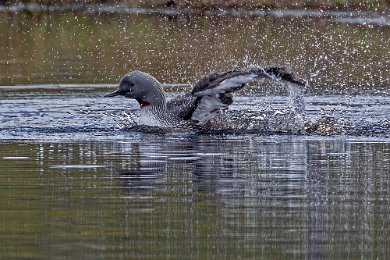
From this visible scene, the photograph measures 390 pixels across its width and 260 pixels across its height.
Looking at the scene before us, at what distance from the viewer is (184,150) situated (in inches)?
504

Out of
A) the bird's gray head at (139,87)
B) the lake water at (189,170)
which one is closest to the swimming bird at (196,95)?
the bird's gray head at (139,87)

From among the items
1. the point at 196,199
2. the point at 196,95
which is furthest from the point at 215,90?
the point at 196,199

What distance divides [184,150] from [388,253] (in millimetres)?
5096

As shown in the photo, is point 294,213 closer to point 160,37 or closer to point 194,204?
point 194,204

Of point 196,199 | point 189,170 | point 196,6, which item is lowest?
point 196,199

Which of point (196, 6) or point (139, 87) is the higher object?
point (196, 6)

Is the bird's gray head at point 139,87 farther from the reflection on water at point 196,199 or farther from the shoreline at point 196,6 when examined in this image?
the shoreline at point 196,6

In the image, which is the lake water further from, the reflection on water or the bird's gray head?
the bird's gray head

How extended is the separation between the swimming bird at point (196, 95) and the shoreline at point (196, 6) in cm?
1967

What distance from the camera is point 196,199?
980 centimetres

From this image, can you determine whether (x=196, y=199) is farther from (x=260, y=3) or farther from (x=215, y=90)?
(x=260, y=3)

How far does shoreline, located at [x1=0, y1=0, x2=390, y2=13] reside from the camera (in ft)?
114

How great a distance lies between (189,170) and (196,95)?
9.43ft

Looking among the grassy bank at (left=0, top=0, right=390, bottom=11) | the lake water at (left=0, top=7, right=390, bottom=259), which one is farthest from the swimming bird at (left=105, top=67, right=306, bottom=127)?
the grassy bank at (left=0, top=0, right=390, bottom=11)
